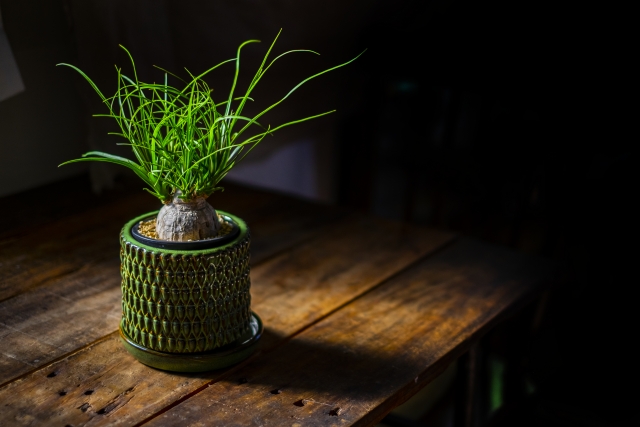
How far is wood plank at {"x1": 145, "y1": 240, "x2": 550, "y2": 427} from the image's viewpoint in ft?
2.65

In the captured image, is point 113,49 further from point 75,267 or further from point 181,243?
point 181,243

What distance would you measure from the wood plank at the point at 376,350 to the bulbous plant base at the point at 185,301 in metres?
0.05

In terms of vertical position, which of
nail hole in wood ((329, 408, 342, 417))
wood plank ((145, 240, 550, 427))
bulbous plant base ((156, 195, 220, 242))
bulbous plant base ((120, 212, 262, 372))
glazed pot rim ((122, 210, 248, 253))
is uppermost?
bulbous plant base ((156, 195, 220, 242))

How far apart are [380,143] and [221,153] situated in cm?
112

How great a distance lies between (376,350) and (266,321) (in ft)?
0.56

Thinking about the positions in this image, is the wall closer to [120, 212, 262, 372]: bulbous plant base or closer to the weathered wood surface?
the weathered wood surface

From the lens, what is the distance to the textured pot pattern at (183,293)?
82 centimetres

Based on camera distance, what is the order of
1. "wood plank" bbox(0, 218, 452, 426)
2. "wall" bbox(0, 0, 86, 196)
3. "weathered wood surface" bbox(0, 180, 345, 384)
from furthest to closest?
"wall" bbox(0, 0, 86, 196) → "weathered wood surface" bbox(0, 180, 345, 384) → "wood plank" bbox(0, 218, 452, 426)

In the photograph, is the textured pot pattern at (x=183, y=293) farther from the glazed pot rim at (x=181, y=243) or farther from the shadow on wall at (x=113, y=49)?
the shadow on wall at (x=113, y=49)

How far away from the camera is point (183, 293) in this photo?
0.83 metres

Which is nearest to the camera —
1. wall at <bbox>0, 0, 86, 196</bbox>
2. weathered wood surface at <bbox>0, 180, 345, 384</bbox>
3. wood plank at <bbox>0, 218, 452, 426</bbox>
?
wood plank at <bbox>0, 218, 452, 426</bbox>

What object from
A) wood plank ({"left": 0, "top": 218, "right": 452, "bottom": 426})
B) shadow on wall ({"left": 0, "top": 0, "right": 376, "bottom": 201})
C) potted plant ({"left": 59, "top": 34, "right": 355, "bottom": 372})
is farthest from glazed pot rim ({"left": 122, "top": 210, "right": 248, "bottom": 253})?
shadow on wall ({"left": 0, "top": 0, "right": 376, "bottom": 201})

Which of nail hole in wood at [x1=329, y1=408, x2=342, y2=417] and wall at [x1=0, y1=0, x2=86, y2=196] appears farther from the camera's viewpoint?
wall at [x1=0, y1=0, x2=86, y2=196]

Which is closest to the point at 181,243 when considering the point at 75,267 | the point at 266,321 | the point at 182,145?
the point at 182,145
